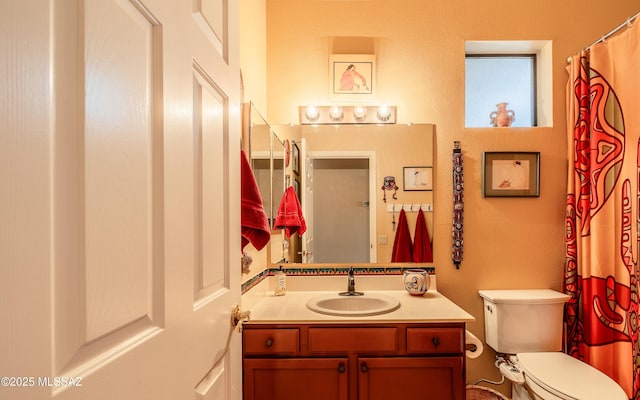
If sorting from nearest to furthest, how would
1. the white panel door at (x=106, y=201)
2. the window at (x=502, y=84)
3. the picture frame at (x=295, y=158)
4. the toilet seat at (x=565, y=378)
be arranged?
the white panel door at (x=106, y=201), the toilet seat at (x=565, y=378), the picture frame at (x=295, y=158), the window at (x=502, y=84)

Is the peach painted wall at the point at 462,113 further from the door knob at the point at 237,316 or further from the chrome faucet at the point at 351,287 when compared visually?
the door knob at the point at 237,316

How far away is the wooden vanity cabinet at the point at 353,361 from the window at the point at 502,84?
148cm

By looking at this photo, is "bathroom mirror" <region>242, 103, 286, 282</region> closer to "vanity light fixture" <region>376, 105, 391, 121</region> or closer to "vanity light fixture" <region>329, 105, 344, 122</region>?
"vanity light fixture" <region>329, 105, 344, 122</region>

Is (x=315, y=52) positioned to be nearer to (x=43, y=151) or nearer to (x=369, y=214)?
(x=369, y=214)

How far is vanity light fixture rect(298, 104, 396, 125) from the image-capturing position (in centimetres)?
221

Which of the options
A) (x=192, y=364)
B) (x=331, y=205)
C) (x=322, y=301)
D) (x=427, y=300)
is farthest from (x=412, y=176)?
(x=192, y=364)

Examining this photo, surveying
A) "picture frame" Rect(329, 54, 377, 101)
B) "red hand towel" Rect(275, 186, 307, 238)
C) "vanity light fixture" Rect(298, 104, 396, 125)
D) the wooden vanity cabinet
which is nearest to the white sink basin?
the wooden vanity cabinet

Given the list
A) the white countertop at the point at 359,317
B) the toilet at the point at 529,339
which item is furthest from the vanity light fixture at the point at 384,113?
the toilet at the point at 529,339

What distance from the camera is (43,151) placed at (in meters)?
0.38

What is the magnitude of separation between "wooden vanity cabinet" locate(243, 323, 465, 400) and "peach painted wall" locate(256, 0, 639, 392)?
0.71 m

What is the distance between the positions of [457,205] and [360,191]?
610 mm

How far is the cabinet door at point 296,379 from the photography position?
1.52 m

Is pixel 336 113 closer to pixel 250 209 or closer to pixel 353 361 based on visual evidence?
pixel 250 209

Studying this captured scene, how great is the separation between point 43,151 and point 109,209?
12 centimetres
